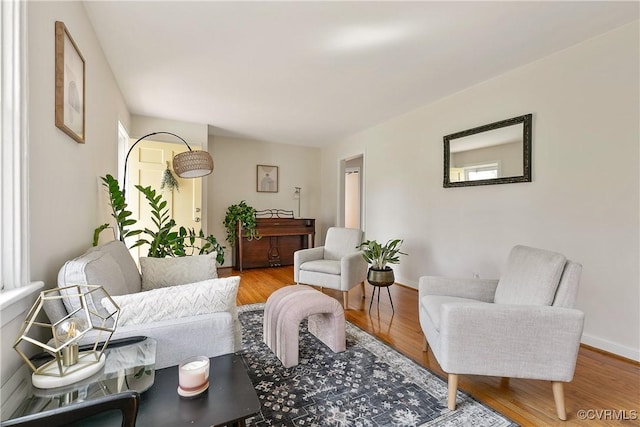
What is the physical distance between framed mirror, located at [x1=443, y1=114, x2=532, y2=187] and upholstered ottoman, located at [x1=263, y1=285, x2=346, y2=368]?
78.8 inches

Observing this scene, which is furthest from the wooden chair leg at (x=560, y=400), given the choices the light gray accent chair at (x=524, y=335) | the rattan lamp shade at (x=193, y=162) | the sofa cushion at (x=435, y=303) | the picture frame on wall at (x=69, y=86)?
the rattan lamp shade at (x=193, y=162)

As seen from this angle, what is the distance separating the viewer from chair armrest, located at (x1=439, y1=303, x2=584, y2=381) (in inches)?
55.7

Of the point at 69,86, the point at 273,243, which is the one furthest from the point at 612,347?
the point at 273,243

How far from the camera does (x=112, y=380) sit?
937mm

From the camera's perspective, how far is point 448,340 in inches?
58.8

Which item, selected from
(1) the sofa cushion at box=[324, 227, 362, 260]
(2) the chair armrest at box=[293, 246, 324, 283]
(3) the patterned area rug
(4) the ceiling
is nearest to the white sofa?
(3) the patterned area rug

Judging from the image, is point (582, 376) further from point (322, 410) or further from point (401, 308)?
point (322, 410)

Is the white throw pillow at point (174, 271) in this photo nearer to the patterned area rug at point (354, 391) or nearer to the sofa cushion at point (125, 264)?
the sofa cushion at point (125, 264)

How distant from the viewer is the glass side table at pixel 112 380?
0.83 metres

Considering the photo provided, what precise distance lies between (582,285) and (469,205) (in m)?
1.14

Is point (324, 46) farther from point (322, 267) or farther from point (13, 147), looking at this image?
point (322, 267)

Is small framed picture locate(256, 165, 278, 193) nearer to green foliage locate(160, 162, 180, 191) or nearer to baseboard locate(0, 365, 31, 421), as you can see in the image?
green foliage locate(160, 162, 180, 191)

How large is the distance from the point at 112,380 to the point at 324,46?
235 centimetres

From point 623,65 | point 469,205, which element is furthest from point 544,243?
point 623,65
